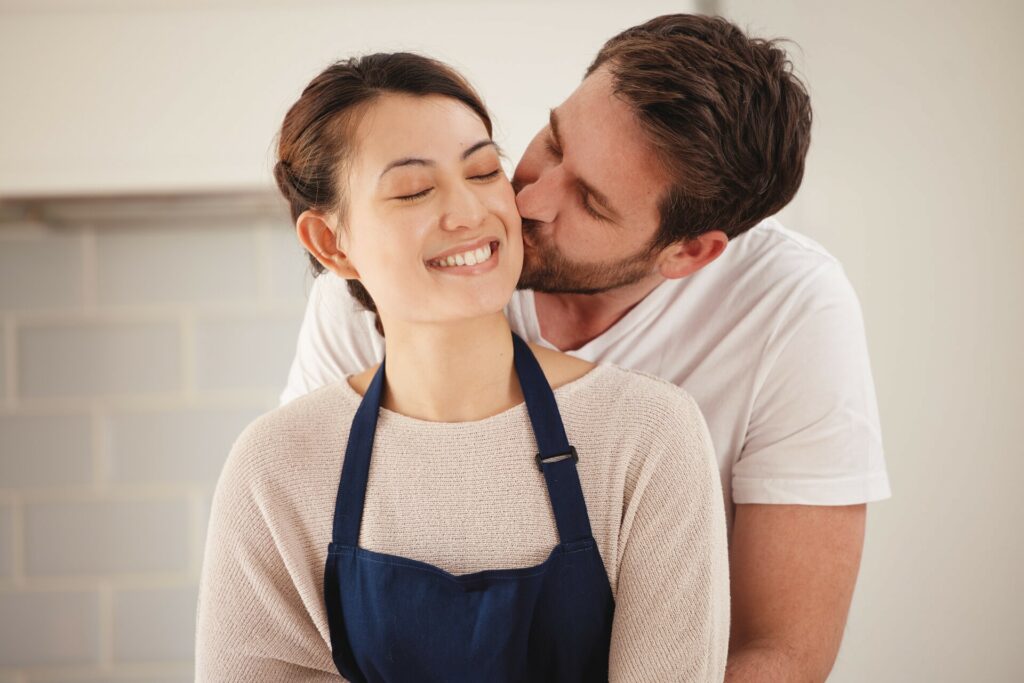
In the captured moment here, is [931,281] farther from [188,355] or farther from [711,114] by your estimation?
[188,355]

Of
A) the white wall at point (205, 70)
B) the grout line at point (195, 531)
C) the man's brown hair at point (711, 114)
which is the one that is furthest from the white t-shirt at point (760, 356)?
the grout line at point (195, 531)

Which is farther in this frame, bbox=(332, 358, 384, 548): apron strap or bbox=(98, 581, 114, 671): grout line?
bbox=(98, 581, 114, 671): grout line

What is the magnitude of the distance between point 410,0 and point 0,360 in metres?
1.17

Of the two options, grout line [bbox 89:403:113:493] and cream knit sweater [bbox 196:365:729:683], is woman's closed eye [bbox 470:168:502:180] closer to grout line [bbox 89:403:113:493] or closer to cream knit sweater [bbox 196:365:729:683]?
cream knit sweater [bbox 196:365:729:683]

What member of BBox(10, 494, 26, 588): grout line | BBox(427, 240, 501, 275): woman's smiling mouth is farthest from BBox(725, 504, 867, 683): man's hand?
BBox(10, 494, 26, 588): grout line

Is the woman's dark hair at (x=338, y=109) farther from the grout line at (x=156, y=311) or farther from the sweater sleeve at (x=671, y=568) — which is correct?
the grout line at (x=156, y=311)

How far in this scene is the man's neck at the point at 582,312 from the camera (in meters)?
1.45

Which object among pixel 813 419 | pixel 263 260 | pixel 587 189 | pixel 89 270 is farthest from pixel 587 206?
pixel 89 270

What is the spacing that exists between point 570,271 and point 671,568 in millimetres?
443

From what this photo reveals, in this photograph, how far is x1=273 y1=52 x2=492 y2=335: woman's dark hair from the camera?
1.05 metres

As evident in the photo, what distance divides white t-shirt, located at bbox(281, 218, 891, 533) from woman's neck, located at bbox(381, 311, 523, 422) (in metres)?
0.29

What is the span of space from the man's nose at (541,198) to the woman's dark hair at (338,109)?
143 millimetres

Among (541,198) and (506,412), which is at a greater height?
(541,198)

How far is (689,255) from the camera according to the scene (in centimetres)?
139
